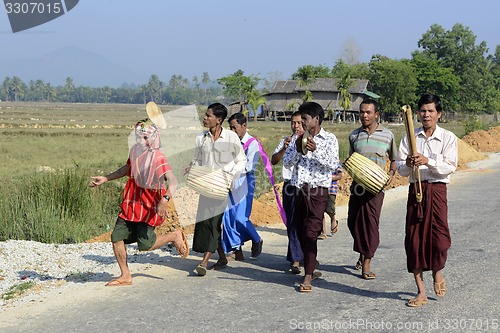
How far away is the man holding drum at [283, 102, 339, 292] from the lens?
6441 mm

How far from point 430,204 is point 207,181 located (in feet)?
7.33

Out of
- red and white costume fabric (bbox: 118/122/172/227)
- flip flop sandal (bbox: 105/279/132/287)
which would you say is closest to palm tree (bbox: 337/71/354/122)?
red and white costume fabric (bbox: 118/122/172/227)

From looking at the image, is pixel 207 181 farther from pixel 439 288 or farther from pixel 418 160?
pixel 439 288

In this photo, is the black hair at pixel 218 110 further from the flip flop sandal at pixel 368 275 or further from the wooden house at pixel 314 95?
the wooden house at pixel 314 95

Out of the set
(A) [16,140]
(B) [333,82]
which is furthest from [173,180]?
(B) [333,82]

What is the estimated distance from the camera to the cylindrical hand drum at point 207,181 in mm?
6840

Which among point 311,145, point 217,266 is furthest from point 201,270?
point 311,145

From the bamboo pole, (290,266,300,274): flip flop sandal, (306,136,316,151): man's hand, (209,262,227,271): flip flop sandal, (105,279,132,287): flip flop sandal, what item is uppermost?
the bamboo pole

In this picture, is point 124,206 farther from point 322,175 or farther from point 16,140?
point 16,140

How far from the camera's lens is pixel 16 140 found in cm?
3328

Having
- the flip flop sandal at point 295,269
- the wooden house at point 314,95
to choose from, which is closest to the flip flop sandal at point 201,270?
the flip flop sandal at point 295,269

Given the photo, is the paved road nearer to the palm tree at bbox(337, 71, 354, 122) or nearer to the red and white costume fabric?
the red and white costume fabric

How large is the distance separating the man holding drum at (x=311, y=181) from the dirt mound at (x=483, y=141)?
23595 millimetres

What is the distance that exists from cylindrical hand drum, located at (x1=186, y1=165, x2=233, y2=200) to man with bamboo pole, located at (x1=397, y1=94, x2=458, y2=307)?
1906mm
